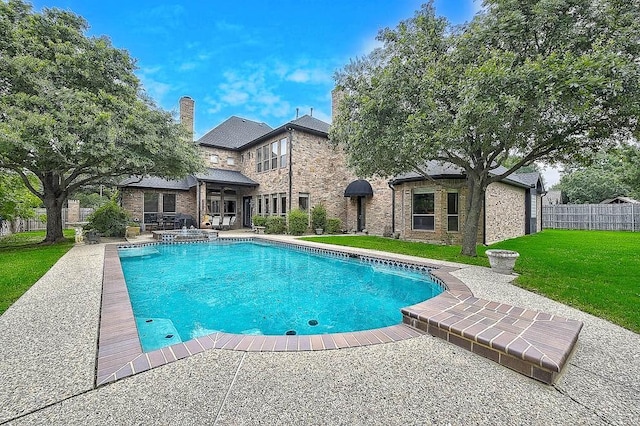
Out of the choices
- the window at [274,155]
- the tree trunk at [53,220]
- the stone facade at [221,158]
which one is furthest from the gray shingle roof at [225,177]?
the tree trunk at [53,220]

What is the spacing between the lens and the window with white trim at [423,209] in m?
14.3

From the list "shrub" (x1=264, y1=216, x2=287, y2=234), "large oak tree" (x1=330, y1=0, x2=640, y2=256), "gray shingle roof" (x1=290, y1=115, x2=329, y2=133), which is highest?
"gray shingle roof" (x1=290, y1=115, x2=329, y2=133)

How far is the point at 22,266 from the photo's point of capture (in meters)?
7.93

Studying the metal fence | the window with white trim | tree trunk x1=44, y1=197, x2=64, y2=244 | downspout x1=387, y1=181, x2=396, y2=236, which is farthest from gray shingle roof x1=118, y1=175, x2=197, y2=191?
the window with white trim

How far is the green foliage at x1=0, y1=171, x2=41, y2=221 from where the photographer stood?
1377 cm

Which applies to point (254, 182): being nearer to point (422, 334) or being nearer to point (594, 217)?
point (422, 334)

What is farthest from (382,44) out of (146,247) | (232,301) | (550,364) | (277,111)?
(277,111)

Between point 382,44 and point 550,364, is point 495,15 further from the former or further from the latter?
point 550,364

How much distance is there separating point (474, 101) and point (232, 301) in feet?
23.1

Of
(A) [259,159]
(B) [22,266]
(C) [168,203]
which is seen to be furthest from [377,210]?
(B) [22,266]

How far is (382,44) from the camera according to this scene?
968cm

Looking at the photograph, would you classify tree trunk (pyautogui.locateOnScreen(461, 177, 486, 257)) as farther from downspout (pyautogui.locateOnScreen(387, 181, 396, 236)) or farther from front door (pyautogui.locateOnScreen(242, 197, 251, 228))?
front door (pyautogui.locateOnScreen(242, 197, 251, 228))

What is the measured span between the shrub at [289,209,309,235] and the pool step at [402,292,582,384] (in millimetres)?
12624

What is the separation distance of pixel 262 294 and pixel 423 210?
1051 centimetres
